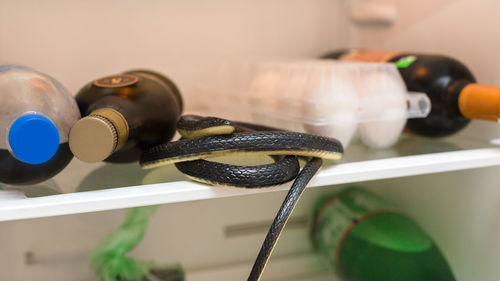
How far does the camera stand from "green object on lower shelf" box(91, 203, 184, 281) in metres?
0.86

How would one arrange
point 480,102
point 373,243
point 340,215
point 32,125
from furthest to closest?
point 340,215 < point 373,243 < point 480,102 < point 32,125

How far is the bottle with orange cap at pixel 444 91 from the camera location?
2.45 feet

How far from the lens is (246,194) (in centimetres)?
72

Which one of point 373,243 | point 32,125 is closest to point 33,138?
point 32,125

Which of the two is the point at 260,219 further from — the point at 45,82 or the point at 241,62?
the point at 45,82

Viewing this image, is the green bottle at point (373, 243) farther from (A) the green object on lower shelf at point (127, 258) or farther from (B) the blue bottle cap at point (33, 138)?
(B) the blue bottle cap at point (33, 138)

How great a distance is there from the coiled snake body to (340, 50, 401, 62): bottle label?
39cm

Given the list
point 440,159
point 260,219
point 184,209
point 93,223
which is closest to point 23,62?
point 93,223

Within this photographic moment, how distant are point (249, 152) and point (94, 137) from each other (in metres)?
0.19

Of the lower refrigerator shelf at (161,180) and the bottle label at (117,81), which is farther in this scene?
the bottle label at (117,81)

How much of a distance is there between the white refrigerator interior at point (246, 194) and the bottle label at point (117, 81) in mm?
123

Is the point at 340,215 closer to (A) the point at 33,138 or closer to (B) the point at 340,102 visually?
(B) the point at 340,102

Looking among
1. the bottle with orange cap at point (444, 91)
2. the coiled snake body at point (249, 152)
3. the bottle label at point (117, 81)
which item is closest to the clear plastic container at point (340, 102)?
the bottle with orange cap at point (444, 91)

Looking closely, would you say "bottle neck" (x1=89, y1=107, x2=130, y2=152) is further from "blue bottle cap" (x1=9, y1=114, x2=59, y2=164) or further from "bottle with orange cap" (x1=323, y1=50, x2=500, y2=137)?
"bottle with orange cap" (x1=323, y1=50, x2=500, y2=137)
